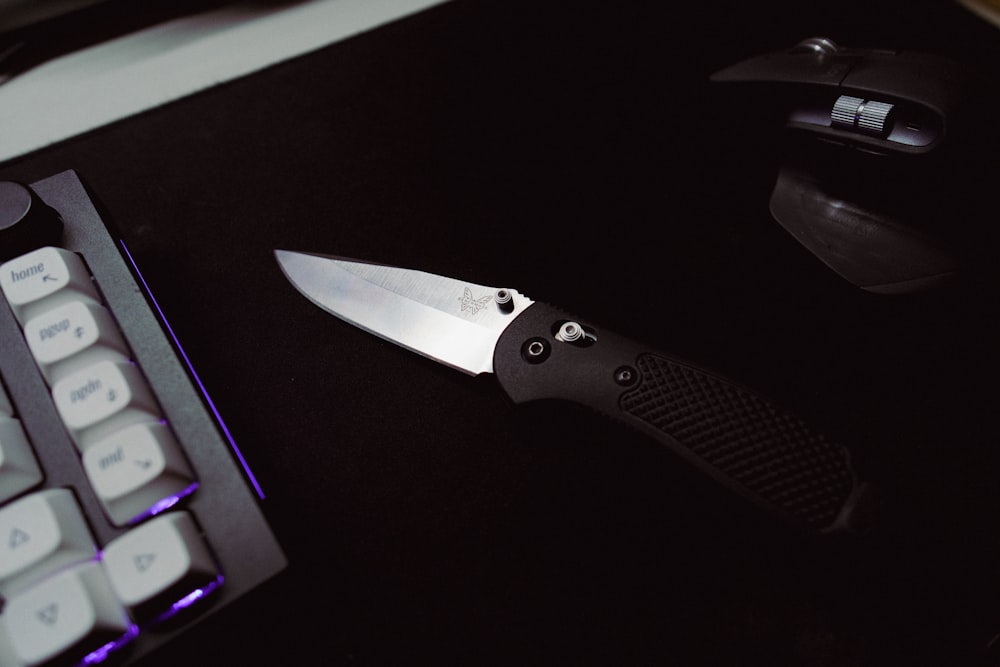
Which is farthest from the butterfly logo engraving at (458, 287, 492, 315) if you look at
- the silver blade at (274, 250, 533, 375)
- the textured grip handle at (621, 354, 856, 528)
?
the textured grip handle at (621, 354, 856, 528)

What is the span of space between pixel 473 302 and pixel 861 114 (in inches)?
10.5

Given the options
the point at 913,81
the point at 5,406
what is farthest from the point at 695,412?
the point at 5,406

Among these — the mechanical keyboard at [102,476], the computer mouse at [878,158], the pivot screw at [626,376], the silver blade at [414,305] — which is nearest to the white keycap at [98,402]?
the mechanical keyboard at [102,476]

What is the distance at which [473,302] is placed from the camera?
0.40 m

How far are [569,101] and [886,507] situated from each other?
354 millimetres

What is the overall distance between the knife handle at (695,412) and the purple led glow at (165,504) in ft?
0.55

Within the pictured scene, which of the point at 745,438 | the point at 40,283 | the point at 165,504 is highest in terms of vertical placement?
the point at 40,283

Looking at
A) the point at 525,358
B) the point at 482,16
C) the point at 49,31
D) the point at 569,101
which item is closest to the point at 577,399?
the point at 525,358

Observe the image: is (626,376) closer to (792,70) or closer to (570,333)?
(570,333)

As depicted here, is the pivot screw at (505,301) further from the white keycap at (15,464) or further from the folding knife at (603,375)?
the white keycap at (15,464)

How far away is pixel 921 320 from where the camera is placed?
1.26 feet

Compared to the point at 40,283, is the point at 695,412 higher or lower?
lower

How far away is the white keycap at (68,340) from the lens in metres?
0.31

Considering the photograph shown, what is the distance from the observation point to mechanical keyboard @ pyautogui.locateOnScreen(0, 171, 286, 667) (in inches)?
10.2
